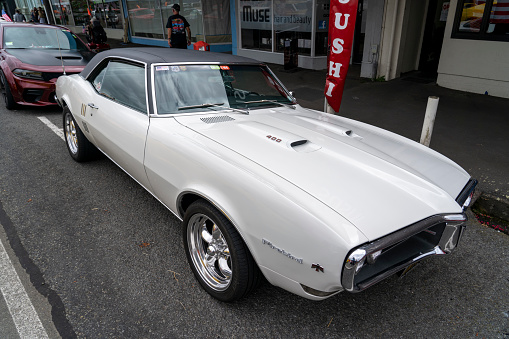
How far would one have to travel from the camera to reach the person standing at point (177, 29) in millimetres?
9031

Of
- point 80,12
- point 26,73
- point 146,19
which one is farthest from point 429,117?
point 80,12

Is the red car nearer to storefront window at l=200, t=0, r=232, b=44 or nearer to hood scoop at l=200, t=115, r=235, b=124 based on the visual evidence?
hood scoop at l=200, t=115, r=235, b=124

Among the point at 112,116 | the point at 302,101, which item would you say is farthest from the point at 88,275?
the point at 302,101

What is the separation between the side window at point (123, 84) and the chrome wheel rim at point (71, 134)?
854 mm

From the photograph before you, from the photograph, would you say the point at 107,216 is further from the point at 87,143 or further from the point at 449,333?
the point at 449,333

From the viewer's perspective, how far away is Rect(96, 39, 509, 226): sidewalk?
4.14m

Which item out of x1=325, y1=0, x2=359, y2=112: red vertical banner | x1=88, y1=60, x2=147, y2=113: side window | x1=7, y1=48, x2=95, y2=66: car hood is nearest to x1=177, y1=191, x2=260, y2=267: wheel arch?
x1=88, y1=60, x2=147, y2=113: side window

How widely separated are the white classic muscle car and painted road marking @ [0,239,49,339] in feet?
3.47

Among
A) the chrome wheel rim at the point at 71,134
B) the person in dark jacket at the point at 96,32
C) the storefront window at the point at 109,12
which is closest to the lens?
the chrome wheel rim at the point at 71,134

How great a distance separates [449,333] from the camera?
216cm

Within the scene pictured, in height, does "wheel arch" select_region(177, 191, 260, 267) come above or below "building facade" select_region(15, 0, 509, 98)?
below

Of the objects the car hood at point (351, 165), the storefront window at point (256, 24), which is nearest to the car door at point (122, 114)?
the car hood at point (351, 165)

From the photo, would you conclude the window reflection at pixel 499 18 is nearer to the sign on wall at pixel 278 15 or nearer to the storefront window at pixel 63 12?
the sign on wall at pixel 278 15

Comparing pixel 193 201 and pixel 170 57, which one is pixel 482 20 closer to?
pixel 170 57
